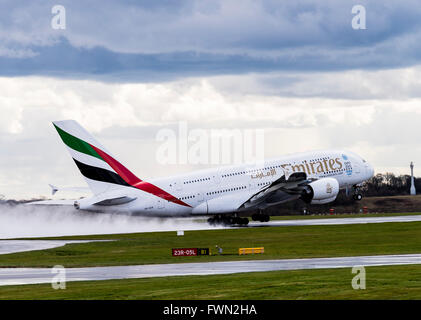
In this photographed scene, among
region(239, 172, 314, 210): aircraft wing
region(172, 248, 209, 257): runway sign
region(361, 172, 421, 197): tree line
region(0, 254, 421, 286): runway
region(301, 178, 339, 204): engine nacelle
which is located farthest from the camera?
region(361, 172, 421, 197): tree line

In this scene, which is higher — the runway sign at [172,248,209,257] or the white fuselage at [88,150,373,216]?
the white fuselage at [88,150,373,216]

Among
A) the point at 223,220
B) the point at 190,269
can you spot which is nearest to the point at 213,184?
the point at 223,220

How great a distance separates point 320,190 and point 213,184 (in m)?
11.4

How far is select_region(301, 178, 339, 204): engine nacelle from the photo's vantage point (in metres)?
90.2

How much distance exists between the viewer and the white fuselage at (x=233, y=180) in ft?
282

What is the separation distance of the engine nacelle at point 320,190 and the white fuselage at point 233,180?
2.18m

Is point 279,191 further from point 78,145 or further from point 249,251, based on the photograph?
point 249,251

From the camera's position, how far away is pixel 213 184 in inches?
3529

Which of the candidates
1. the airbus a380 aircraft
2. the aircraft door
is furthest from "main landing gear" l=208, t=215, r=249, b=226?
the aircraft door
